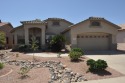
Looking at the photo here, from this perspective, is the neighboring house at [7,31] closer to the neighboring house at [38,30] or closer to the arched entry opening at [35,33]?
the neighboring house at [38,30]

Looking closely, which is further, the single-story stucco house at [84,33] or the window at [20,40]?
the window at [20,40]

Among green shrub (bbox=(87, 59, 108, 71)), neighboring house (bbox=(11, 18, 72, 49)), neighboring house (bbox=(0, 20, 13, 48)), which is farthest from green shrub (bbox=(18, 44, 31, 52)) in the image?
green shrub (bbox=(87, 59, 108, 71))

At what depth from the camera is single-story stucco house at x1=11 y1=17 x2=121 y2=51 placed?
2521 cm

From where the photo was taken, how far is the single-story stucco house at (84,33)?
2521 centimetres

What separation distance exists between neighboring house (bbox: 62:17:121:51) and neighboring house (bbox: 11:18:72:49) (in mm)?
3852

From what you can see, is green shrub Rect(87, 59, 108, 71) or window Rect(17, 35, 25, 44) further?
window Rect(17, 35, 25, 44)

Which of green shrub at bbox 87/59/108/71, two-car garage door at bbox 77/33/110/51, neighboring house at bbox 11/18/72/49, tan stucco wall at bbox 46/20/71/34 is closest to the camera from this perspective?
green shrub at bbox 87/59/108/71

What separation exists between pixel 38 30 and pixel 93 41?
880cm

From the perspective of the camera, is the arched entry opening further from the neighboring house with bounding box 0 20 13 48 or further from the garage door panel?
the neighboring house with bounding box 0 20 13 48

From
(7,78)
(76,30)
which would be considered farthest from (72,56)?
(76,30)

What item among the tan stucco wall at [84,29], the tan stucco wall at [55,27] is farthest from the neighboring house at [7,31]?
the tan stucco wall at [84,29]

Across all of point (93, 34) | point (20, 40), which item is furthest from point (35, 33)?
point (93, 34)

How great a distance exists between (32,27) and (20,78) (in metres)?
14.9

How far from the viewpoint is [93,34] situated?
2664cm
